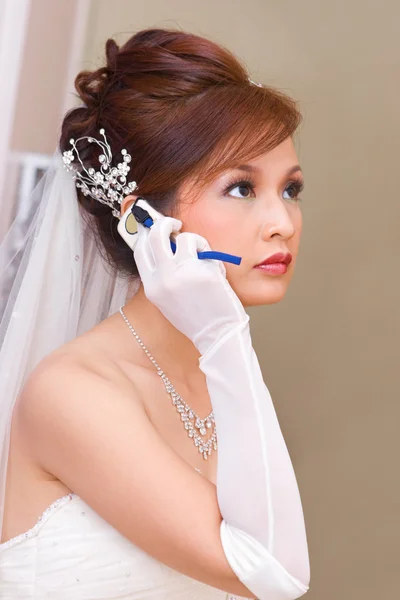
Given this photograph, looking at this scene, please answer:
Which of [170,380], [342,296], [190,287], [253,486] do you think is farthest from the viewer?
[342,296]

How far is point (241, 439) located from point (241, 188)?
0.49 meters

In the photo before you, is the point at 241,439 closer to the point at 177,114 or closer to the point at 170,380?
the point at 170,380

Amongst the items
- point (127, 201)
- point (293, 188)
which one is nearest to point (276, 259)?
point (293, 188)

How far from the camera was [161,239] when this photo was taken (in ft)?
4.62

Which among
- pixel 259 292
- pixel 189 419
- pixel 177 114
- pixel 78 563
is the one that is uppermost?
pixel 177 114

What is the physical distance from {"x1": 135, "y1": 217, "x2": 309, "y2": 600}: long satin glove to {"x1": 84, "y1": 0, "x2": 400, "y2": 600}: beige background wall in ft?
3.43

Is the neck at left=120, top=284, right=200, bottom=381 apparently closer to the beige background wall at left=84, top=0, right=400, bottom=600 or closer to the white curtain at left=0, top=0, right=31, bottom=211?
the white curtain at left=0, top=0, right=31, bottom=211

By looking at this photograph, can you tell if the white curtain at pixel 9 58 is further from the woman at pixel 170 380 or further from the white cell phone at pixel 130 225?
the white cell phone at pixel 130 225

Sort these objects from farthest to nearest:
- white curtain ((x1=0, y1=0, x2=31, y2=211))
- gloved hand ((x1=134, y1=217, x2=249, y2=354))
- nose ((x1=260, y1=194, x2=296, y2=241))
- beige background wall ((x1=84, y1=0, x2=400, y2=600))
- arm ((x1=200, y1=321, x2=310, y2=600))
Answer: beige background wall ((x1=84, y1=0, x2=400, y2=600)), white curtain ((x1=0, y1=0, x2=31, y2=211)), nose ((x1=260, y1=194, x2=296, y2=241)), gloved hand ((x1=134, y1=217, x2=249, y2=354)), arm ((x1=200, y1=321, x2=310, y2=600))

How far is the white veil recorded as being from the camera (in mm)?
1530

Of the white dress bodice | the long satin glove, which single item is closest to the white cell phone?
the long satin glove

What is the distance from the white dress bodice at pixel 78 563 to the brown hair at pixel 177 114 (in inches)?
23.0

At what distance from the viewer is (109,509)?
4.25ft

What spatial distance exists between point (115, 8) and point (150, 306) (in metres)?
1.01
